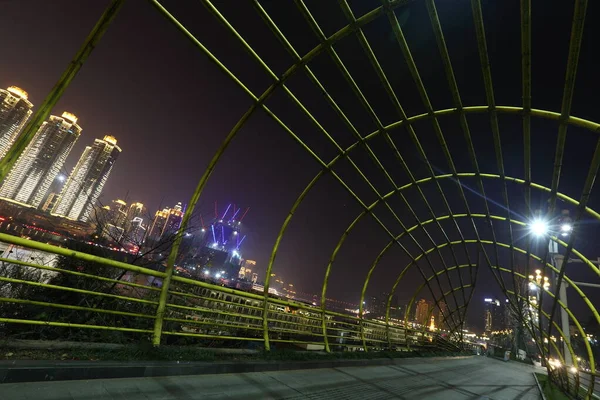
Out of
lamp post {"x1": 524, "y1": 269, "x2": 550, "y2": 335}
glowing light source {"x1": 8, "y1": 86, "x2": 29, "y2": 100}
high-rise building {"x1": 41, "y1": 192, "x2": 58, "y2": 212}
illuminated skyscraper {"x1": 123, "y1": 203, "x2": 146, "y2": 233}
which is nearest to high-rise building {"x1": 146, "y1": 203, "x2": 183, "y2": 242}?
illuminated skyscraper {"x1": 123, "y1": 203, "x2": 146, "y2": 233}

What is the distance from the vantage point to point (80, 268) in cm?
655

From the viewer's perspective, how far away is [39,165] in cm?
10231

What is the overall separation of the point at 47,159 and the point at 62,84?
135 m

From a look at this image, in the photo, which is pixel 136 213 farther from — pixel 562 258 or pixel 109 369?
pixel 562 258

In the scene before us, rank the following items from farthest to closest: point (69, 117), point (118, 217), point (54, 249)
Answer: point (69, 117) → point (118, 217) → point (54, 249)

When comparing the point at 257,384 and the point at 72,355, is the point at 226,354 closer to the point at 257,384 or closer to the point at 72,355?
the point at 257,384

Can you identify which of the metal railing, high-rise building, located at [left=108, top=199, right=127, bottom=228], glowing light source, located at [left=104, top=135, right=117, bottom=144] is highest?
glowing light source, located at [left=104, top=135, right=117, bottom=144]

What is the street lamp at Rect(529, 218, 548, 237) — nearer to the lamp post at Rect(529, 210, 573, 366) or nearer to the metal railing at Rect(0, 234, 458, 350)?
the lamp post at Rect(529, 210, 573, 366)

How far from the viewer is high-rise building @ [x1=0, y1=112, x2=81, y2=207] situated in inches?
3868

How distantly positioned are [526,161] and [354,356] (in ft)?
23.4

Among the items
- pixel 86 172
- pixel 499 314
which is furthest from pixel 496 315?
pixel 86 172

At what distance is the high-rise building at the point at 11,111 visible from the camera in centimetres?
8812

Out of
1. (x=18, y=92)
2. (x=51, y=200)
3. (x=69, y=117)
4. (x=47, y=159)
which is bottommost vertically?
(x=51, y=200)

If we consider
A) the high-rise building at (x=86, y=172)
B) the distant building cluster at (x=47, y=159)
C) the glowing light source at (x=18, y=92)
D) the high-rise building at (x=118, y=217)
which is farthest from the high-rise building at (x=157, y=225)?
the high-rise building at (x=86, y=172)
